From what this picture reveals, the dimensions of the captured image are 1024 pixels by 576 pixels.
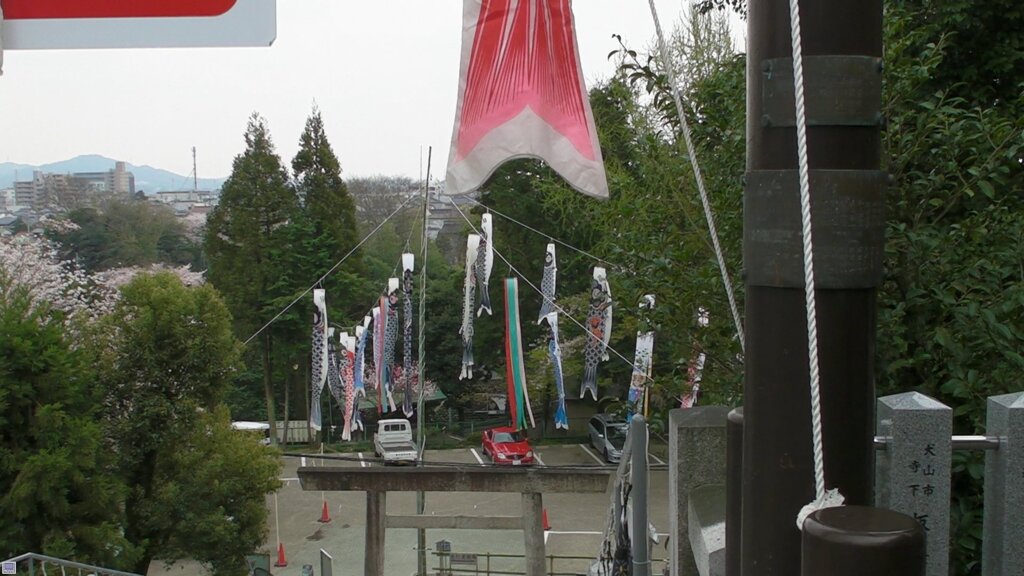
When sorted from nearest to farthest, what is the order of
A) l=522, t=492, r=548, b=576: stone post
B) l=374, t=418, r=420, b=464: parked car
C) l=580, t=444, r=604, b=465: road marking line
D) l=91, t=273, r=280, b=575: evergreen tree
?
l=522, t=492, r=548, b=576: stone post, l=91, t=273, r=280, b=575: evergreen tree, l=374, t=418, r=420, b=464: parked car, l=580, t=444, r=604, b=465: road marking line

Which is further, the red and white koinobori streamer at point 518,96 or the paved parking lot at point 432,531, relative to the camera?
the paved parking lot at point 432,531

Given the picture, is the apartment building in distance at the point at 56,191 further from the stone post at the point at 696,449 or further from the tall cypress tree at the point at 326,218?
the stone post at the point at 696,449

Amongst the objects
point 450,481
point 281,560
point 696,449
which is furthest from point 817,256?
point 281,560

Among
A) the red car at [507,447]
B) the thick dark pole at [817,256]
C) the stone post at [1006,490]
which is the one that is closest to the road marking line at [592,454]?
the red car at [507,447]

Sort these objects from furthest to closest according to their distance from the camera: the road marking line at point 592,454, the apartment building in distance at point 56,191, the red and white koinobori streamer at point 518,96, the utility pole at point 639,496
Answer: the apartment building in distance at point 56,191 < the road marking line at point 592,454 < the utility pole at point 639,496 < the red and white koinobori streamer at point 518,96

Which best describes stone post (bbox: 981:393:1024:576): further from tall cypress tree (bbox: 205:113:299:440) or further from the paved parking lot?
tall cypress tree (bbox: 205:113:299:440)

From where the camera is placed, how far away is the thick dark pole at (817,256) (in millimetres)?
1333

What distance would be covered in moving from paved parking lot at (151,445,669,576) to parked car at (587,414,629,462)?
1.44ft

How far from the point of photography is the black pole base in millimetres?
1073

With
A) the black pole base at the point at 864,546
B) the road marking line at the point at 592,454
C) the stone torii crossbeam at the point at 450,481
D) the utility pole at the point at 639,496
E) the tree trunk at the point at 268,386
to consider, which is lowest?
the road marking line at the point at 592,454

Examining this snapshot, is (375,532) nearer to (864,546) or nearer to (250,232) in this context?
(864,546)

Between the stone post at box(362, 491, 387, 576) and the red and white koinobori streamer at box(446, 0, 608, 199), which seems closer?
the red and white koinobori streamer at box(446, 0, 608, 199)

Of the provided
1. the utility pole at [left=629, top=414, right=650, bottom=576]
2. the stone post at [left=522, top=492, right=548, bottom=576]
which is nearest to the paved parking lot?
the stone post at [left=522, top=492, right=548, bottom=576]

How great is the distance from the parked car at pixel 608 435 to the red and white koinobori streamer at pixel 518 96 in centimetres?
2043
